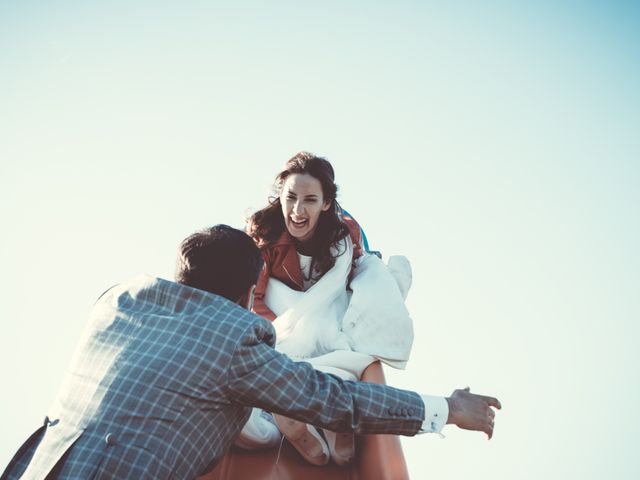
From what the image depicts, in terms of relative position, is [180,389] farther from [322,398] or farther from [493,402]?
[493,402]

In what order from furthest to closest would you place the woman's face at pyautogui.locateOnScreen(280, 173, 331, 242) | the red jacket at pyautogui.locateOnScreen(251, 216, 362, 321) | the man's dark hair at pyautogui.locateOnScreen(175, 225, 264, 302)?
the woman's face at pyautogui.locateOnScreen(280, 173, 331, 242), the red jacket at pyautogui.locateOnScreen(251, 216, 362, 321), the man's dark hair at pyautogui.locateOnScreen(175, 225, 264, 302)

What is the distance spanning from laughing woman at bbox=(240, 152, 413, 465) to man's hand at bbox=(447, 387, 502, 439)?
693mm

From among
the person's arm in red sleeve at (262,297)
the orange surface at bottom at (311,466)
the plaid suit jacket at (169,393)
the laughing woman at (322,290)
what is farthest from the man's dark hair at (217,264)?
the person's arm in red sleeve at (262,297)

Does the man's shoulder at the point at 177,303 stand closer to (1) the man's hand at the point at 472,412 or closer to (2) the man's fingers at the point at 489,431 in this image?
(1) the man's hand at the point at 472,412

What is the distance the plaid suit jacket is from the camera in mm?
1438

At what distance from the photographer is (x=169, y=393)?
1.49 m

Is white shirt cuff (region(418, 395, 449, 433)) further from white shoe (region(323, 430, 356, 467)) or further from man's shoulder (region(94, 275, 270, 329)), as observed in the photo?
white shoe (region(323, 430, 356, 467))

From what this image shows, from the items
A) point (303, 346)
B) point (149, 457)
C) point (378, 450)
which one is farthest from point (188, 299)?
point (303, 346)

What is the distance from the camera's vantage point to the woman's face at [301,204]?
3.53 m

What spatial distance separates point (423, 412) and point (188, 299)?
2.50 feet

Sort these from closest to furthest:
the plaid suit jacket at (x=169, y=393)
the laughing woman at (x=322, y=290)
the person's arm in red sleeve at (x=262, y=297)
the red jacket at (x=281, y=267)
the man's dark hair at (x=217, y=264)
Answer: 1. the plaid suit jacket at (x=169, y=393)
2. the man's dark hair at (x=217, y=264)
3. the laughing woman at (x=322, y=290)
4. the person's arm in red sleeve at (x=262, y=297)
5. the red jacket at (x=281, y=267)

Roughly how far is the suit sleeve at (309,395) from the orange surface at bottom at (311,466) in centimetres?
50

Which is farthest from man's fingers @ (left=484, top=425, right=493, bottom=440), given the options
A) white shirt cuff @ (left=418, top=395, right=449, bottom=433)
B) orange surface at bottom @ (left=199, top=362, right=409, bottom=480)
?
orange surface at bottom @ (left=199, top=362, right=409, bottom=480)

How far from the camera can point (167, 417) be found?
4.86 ft
